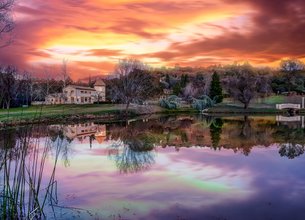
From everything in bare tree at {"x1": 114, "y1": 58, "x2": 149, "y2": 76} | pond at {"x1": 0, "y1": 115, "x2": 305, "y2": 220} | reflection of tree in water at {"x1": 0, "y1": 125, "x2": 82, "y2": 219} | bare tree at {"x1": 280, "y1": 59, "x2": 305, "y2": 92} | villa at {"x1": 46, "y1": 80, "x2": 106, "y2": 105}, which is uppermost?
bare tree at {"x1": 280, "y1": 59, "x2": 305, "y2": 92}

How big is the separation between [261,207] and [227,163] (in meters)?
6.65

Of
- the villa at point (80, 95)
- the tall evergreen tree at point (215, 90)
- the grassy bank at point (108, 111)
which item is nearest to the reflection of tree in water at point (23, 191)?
the grassy bank at point (108, 111)

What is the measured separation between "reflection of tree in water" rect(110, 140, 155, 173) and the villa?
55180mm

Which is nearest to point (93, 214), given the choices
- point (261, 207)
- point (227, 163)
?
point (261, 207)

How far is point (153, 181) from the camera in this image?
1325cm

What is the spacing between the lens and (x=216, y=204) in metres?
10.5

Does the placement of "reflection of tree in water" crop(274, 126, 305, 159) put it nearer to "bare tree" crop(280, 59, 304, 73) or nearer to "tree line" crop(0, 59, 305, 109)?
"tree line" crop(0, 59, 305, 109)

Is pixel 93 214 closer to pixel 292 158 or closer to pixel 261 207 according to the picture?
pixel 261 207

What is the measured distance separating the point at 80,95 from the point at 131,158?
6966cm

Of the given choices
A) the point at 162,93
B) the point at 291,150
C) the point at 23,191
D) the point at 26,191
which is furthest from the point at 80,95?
the point at 23,191

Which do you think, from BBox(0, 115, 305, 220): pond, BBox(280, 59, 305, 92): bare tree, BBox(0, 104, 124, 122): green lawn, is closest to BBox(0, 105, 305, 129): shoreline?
BBox(0, 104, 124, 122): green lawn

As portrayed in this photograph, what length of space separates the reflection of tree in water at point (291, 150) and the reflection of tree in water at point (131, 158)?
6.12m

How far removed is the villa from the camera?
78875 millimetres

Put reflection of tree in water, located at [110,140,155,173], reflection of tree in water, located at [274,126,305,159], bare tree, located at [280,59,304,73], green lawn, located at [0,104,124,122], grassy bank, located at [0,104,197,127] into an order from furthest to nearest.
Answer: bare tree, located at [280,59,304,73]
green lawn, located at [0,104,124,122]
grassy bank, located at [0,104,197,127]
reflection of tree in water, located at [274,126,305,159]
reflection of tree in water, located at [110,140,155,173]
